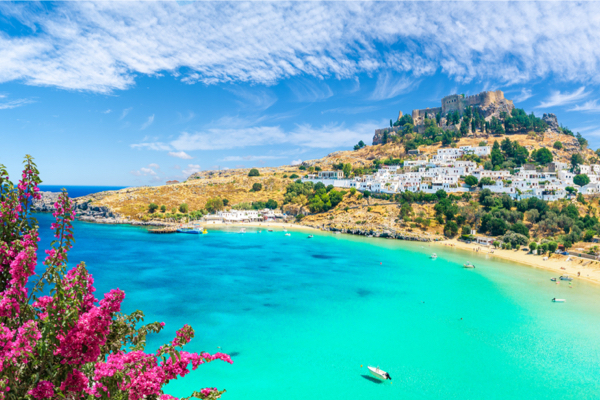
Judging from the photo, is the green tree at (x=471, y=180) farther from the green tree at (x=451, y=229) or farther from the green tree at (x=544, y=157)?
the green tree at (x=544, y=157)

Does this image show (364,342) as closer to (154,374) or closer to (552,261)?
(154,374)

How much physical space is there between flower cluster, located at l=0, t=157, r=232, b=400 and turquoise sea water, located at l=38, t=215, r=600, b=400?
1276 cm

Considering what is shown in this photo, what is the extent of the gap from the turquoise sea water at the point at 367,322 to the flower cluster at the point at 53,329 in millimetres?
12759

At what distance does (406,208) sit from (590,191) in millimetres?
39018

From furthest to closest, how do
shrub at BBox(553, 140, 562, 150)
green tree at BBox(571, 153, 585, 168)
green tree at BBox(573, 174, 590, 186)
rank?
1. shrub at BBox(553, 140, 562, 150)
2. green tree at BBox(571, 153, 585, 168)
3. green tree at BBox(573, 174, 590, 186)

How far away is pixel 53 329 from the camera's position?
13.9 feet

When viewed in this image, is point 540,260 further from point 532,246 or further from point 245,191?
point 245,191

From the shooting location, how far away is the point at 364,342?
21.1 metres

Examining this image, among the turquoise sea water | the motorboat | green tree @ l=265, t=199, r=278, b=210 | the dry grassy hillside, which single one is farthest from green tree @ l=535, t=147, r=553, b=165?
the motorboat

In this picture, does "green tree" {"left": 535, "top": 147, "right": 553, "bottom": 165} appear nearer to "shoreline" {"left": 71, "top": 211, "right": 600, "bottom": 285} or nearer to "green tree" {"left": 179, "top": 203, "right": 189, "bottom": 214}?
"shoreline" {"left": 71, "top": 211, "right": 600, "bottom": 285}

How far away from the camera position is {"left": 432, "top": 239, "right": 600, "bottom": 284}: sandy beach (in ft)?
129

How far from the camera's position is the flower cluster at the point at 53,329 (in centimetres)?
420

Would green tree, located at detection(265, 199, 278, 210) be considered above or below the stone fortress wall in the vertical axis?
below

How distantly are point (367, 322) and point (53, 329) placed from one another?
2293 cm
